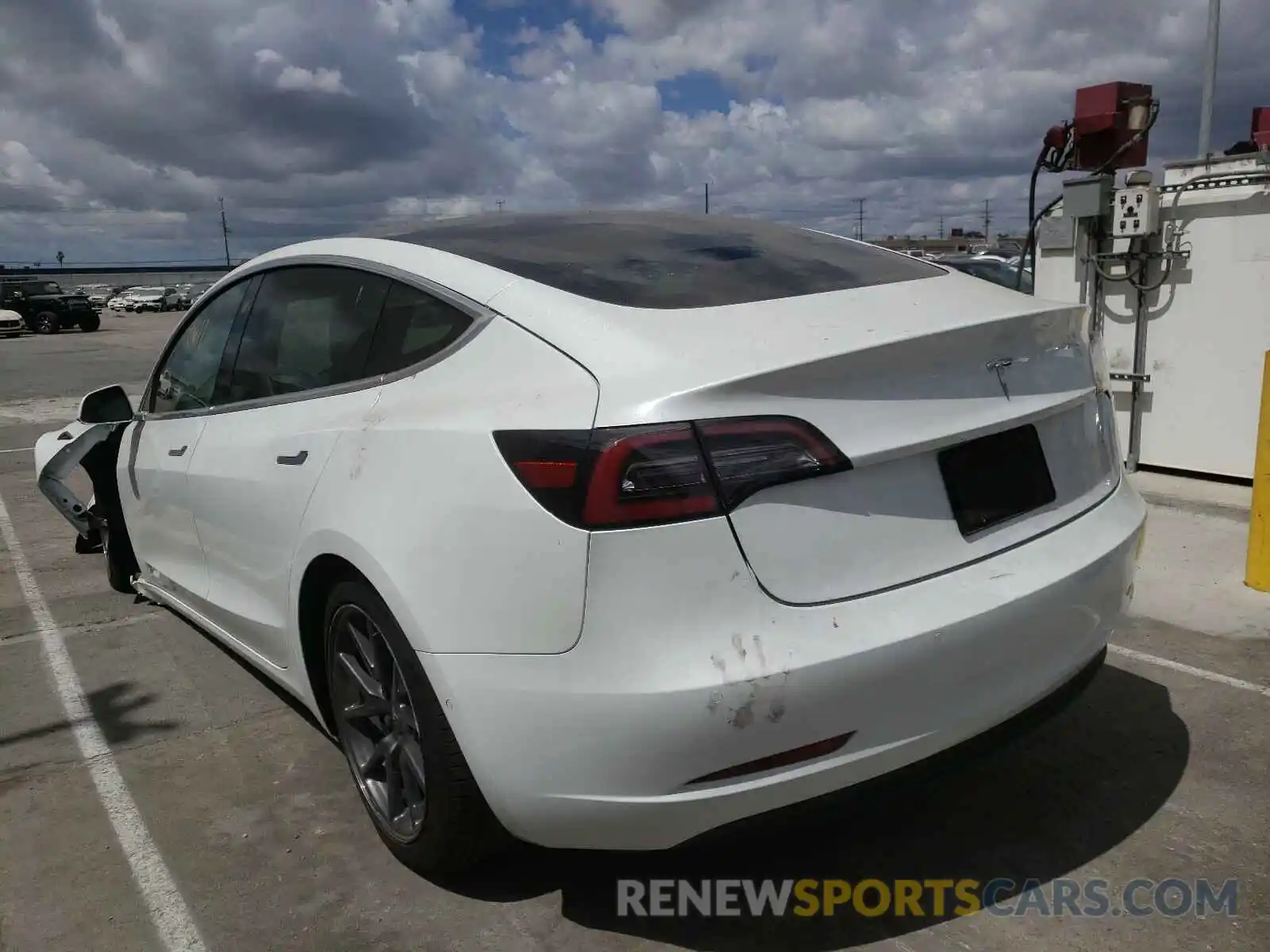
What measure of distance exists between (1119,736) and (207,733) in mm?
3114

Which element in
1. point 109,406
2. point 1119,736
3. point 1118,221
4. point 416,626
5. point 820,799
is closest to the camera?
point 820,799

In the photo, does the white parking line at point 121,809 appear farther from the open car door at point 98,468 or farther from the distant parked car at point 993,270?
the distant parked car at point 993,270

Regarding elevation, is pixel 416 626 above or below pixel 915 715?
above

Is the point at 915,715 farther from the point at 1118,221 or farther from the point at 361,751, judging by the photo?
the point at 1118,221

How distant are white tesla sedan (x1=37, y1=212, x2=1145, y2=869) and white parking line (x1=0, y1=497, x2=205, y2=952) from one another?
1.77 feet

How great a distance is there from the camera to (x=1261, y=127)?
8.27 meters

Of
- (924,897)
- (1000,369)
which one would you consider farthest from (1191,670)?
(1000,369)

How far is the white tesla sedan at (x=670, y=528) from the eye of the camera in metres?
2.01

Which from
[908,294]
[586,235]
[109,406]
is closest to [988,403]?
[908,294]

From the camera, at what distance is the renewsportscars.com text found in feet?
8.20

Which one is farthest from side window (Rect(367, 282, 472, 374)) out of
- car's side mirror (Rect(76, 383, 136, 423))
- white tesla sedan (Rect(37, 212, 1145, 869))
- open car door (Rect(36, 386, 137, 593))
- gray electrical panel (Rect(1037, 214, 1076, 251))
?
gray electrical panel (Rect(1037, 214, 1076, 251))

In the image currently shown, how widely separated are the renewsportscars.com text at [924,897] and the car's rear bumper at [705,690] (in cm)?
51

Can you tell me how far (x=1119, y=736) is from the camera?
132 inches

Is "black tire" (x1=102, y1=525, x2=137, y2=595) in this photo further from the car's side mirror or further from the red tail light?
the red tail light
